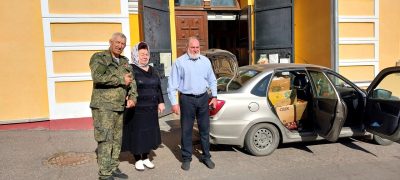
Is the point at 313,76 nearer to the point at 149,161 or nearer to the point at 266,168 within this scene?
the point at 266,168

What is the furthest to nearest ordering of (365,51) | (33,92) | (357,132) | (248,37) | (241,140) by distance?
(248,37), (365,51), (33,92), (357,132), (241,140)

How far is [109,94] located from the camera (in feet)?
14.2

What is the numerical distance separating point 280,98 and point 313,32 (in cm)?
449

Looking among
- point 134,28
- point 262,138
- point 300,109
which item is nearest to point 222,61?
point 134,28

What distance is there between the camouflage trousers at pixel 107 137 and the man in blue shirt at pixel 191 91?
0.86 metres

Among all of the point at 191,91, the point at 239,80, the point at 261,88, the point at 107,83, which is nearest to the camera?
the point at 107,83

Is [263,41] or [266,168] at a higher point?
[263,41]

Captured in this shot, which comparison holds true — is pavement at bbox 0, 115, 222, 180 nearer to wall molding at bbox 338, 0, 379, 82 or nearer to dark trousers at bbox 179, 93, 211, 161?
dark trousers at bbox 179, 93, 211, 161

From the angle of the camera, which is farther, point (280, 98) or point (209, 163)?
point (280, 98)

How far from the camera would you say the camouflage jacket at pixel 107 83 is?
167 inches

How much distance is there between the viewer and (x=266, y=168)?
16.8ft

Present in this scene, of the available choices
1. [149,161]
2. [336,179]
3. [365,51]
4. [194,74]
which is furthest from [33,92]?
[365,51]

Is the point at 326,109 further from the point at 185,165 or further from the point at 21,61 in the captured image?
the point at 21,61

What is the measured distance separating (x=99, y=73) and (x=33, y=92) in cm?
396
